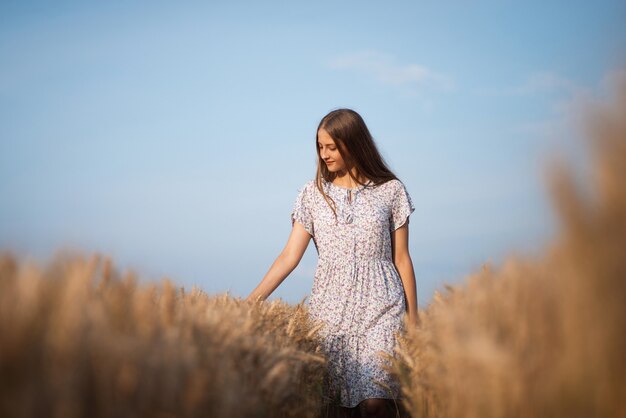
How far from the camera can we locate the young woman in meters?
3.61

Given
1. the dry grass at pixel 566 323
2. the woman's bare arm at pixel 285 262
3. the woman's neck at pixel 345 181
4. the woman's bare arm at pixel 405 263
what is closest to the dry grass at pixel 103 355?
the dry grass at pixel 566 323

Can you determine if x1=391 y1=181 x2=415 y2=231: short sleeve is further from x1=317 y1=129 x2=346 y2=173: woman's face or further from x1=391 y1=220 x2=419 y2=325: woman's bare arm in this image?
x1=317 y1=129 x2=346 y2=173: woman's face

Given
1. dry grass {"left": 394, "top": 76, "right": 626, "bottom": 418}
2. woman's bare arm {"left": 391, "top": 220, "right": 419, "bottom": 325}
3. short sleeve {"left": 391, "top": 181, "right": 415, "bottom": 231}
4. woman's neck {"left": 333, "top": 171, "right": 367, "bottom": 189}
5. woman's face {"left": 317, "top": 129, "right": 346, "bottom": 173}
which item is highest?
woman's face {"left": 317, "top": 129, "right": 346, "bottom": 173}

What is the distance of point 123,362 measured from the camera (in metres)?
1.33

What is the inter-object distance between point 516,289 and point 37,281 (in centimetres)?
134

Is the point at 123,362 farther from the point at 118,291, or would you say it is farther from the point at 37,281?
the point at 118,291

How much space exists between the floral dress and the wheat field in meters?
1.76

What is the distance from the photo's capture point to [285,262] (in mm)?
4043

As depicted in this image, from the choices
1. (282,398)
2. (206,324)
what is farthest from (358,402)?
(206,324)

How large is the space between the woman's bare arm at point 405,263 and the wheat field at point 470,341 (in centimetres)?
205

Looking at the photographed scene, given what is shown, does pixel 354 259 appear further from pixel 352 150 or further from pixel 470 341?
pixel 470 341

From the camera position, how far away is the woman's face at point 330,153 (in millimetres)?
3998

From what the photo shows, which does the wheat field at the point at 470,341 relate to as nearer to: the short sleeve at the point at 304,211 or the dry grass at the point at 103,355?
the dry grass at the point at 103,355

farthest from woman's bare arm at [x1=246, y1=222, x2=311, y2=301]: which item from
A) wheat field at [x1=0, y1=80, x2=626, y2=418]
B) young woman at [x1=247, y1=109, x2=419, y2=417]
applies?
wheat field at [x1=0, y1=80, x2=626, y2=418]
